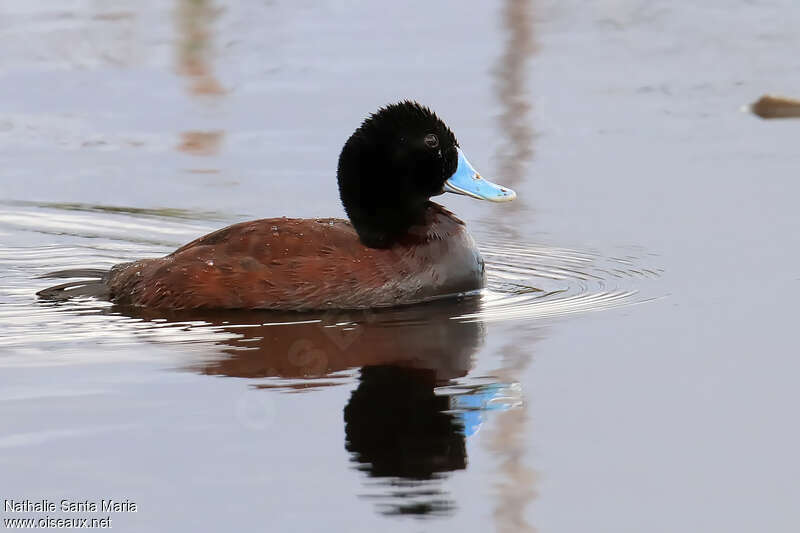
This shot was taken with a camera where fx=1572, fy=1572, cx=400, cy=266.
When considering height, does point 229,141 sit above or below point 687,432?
above

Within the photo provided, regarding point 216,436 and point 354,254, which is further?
point 354,254

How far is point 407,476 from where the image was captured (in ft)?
16.8

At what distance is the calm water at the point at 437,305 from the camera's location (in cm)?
505

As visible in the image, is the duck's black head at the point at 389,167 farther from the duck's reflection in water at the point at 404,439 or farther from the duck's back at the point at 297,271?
the duck's reflection in water at the point at 404,439

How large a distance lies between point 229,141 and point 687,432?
6.50 m

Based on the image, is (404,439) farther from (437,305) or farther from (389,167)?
(389,167)

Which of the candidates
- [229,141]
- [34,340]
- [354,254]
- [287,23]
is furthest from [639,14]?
[34,340]

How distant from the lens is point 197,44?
1435 centimetres

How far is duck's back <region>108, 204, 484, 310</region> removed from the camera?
25.4ft

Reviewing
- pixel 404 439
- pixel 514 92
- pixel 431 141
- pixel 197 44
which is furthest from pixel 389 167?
pixel 197 44

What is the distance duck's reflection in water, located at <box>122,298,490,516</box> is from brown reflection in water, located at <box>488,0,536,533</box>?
0.48 ft

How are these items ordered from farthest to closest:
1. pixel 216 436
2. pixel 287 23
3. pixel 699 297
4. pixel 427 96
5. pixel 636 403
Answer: pixel 287 23
pixel 427 96
pixel 699 297
pixel 636 403
pixel 216 436

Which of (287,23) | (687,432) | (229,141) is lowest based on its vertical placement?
(687,432)

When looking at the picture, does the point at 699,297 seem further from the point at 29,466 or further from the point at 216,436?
the point at 29,466
